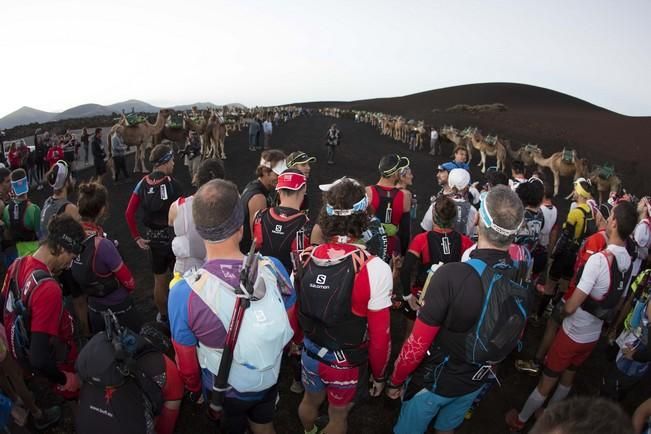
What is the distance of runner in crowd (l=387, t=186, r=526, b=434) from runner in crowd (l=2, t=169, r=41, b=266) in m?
4.06

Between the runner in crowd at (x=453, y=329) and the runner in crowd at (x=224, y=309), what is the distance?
81 cm

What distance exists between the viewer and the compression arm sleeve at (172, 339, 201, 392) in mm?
1889

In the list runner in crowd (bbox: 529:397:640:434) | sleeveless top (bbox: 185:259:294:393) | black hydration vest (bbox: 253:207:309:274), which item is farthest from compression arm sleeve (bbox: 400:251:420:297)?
runner in crowd (bbox: 529:397:640:434)

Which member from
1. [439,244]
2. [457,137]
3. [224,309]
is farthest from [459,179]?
[457,137]

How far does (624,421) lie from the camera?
3.21 feet

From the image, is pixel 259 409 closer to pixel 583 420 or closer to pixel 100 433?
pixel 100 433

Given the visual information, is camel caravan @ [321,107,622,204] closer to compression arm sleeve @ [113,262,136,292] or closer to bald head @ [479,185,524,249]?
bald head @ [479,185,524,249]

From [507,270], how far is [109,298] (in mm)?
3205

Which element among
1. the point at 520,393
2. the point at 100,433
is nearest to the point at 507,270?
the point at 100,433

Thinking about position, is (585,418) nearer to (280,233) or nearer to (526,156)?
(280,233)

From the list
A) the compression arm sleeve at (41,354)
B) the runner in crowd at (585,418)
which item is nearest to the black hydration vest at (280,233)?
the compression arm sleeve at (41,354)

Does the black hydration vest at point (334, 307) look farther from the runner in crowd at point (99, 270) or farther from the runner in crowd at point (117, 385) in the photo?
the runner in crowd at point (99, 270)

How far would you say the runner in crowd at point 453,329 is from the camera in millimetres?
2016

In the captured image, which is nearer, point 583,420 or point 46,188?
point 583,420
